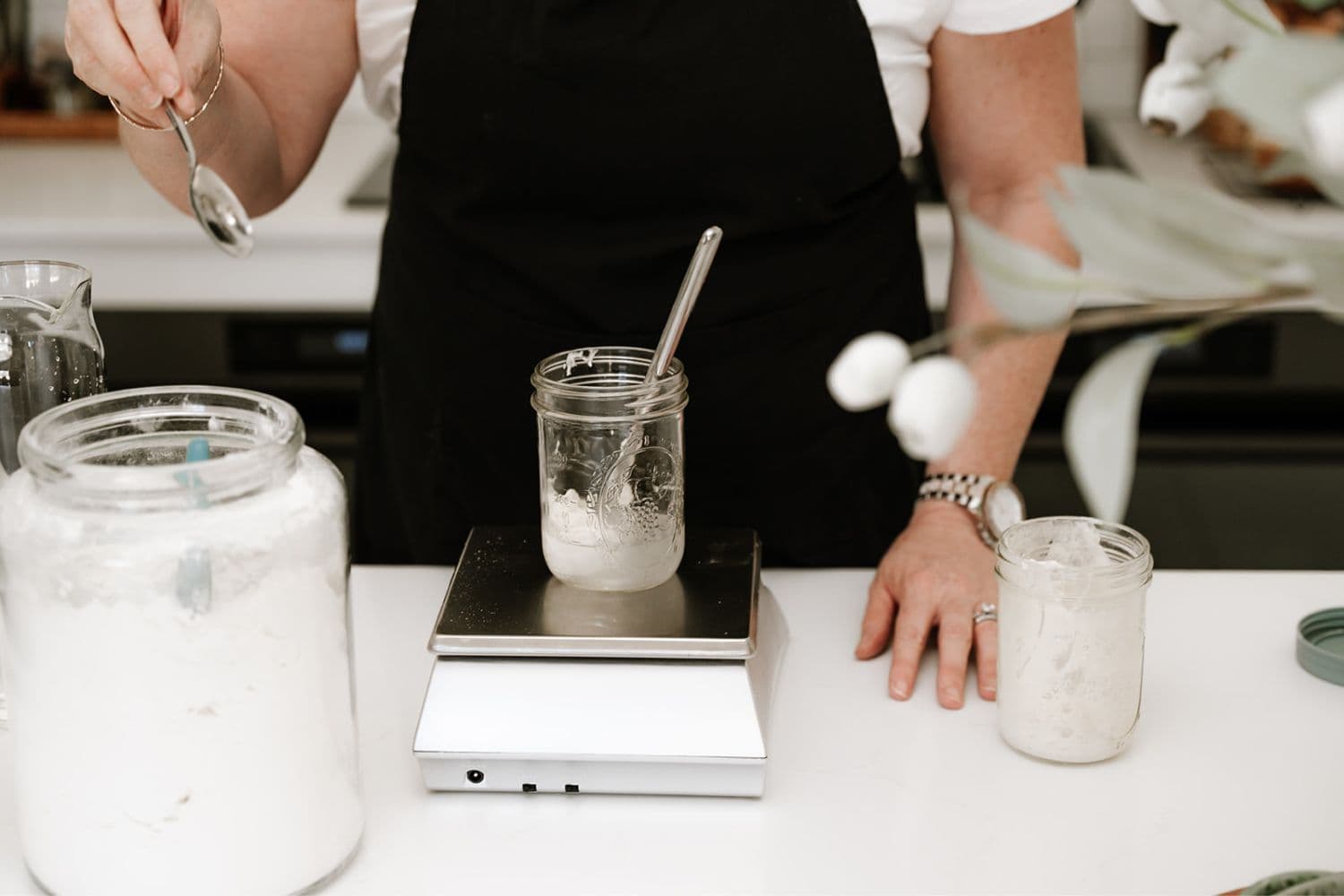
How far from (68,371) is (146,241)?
1.42m

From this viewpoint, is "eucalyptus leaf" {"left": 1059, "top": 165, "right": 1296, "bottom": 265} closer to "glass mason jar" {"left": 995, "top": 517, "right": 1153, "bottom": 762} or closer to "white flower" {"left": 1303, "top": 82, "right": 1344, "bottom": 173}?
"white flower" {"left": 1303, "top": 82, "right": 1344, "bottom": 173}

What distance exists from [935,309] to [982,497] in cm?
111

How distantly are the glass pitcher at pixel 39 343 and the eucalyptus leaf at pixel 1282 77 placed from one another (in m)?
0.65

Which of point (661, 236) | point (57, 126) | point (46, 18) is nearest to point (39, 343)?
point (661, 236)

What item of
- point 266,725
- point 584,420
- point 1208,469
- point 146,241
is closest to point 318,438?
point 146,241

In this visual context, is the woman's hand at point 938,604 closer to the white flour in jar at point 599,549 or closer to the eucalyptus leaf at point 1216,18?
the white flour in jar at point 599,549

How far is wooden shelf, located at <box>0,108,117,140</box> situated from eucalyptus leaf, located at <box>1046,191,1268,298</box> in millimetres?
2533

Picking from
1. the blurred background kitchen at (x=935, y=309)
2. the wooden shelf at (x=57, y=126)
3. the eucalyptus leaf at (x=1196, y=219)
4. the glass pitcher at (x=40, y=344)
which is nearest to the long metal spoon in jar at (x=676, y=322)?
the glass pitcher at (x=40, y=344)

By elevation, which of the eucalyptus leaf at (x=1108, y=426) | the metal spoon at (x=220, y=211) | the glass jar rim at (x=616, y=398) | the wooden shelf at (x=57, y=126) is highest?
the eucalyptus leaf at (x=1108, y=426)

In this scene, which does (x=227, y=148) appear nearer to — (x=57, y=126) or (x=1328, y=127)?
(x=1328, y=127)

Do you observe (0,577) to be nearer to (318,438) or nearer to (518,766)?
(518,766)

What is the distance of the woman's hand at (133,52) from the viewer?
3.16 feet

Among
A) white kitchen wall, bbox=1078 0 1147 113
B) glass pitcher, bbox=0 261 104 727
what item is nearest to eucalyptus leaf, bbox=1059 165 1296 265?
glass pitcher, bbox=0 261 104 727

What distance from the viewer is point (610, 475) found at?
0.91 m
